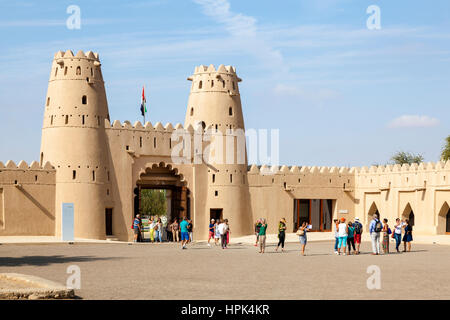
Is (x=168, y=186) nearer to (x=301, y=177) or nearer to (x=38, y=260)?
(x=301, y=177)

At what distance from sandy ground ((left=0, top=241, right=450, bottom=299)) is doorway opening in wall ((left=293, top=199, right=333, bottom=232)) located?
18.7m

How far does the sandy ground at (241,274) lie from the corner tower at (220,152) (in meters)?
15.0

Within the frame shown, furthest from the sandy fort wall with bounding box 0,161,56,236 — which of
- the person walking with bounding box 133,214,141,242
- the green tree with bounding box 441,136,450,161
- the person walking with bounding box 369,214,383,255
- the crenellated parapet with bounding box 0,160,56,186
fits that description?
the green tree with bounding box 441,136,450,161

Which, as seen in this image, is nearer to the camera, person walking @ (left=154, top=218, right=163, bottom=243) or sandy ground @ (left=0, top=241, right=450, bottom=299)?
sandy ground @ (left=0, top=241, right=450, bottom=299)

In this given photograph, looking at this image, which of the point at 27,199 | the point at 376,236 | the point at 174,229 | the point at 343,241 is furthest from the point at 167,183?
the point at 376,236

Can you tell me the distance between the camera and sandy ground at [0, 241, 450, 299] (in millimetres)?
13758

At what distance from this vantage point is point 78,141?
123 ft

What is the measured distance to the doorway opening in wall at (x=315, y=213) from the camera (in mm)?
45469

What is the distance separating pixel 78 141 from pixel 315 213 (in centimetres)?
1616

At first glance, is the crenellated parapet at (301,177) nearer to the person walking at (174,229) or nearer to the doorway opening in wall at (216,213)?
the doorway opening in wall at (216,213)

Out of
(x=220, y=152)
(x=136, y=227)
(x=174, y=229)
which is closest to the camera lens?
(x=136, y=227)

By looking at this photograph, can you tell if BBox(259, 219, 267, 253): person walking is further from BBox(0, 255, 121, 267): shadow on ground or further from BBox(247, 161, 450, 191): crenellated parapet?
BBox(247, 161, 450, 191): crenellated parapet
